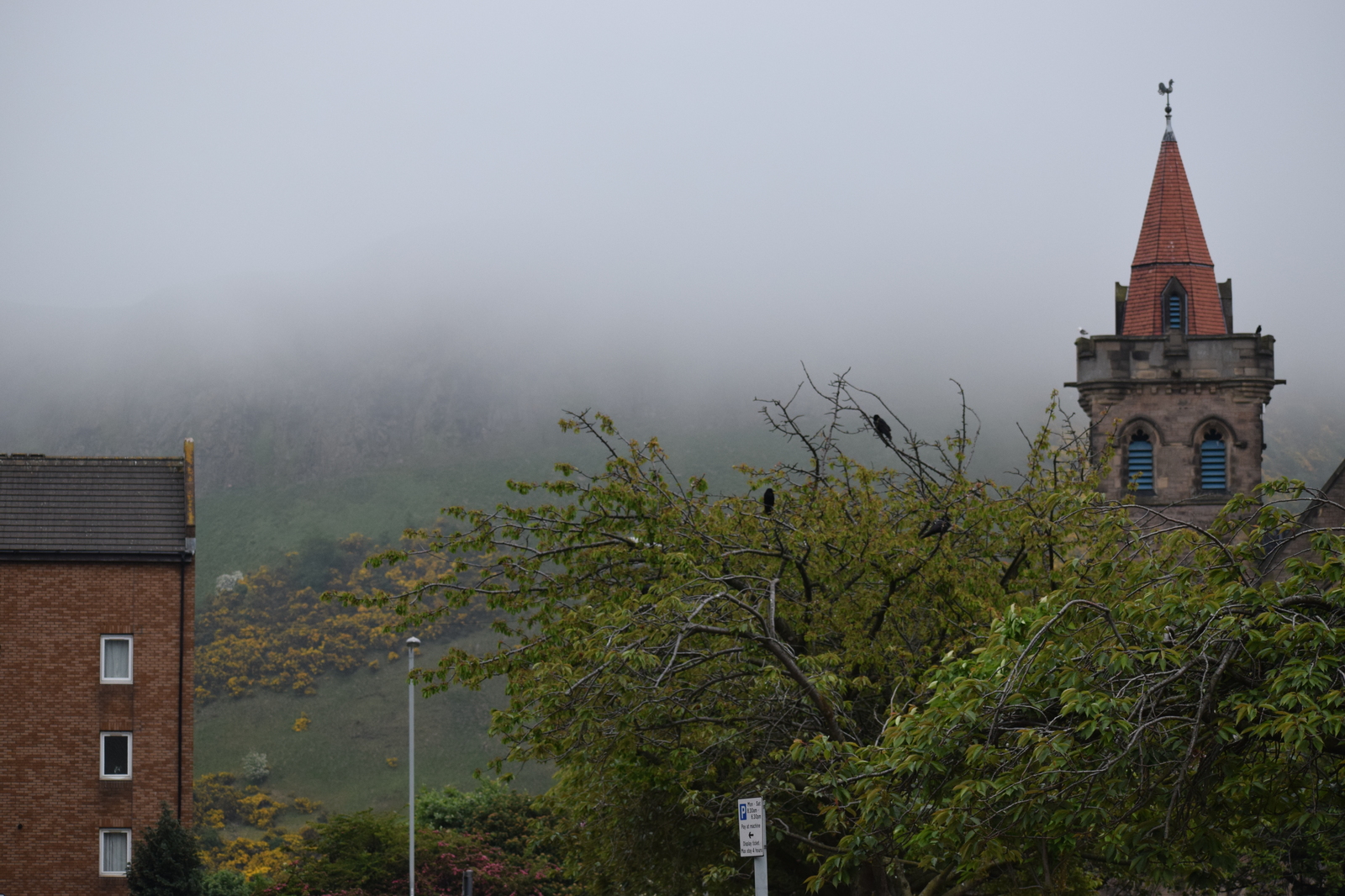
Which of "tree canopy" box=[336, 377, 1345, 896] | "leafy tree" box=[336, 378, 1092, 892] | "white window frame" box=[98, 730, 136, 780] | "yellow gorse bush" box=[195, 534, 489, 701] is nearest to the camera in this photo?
"tree canopy" box=[336, 377, 1345, 896]

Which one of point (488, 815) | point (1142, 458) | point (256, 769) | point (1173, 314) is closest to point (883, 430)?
point (1142, 458)

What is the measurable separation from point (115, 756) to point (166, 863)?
3295mm

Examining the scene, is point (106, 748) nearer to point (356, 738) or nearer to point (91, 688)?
point (91, 688)

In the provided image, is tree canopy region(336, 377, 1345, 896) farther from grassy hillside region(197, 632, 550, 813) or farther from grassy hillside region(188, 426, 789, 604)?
grassy hillside region(188, 426, 789, 604)

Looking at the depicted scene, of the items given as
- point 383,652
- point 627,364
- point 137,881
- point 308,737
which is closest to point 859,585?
point 137,881

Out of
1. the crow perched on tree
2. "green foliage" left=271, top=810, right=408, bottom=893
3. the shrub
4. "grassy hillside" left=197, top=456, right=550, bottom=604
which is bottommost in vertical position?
the shrub

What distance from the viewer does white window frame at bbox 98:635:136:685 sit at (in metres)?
32.6

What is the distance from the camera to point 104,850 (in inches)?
1266

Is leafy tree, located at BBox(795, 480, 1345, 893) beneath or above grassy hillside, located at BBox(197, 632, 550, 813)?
above

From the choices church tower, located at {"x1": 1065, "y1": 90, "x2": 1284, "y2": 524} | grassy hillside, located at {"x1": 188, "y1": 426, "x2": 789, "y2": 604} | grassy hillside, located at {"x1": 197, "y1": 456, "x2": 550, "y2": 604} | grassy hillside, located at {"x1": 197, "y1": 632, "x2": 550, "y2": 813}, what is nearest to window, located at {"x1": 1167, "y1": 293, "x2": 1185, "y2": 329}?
church tower, located at {"x1": 1065, "y1": 90, "x2": 1284, "y2": 524}

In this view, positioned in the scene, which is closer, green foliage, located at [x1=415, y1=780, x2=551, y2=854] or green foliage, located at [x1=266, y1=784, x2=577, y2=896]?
green foliage, located at [x1=266, y1=784, x2=577, y2=896]

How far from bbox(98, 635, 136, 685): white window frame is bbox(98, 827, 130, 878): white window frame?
11.4 ft

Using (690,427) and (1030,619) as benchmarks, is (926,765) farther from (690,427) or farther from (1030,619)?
(690,427)

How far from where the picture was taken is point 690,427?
15538 cm
